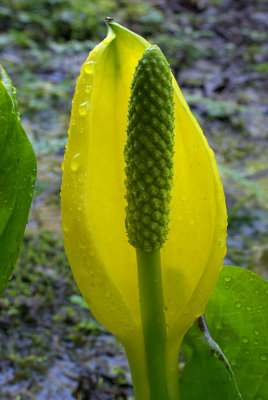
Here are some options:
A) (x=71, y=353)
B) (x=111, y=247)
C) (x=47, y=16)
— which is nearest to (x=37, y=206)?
(x=71, y=353)

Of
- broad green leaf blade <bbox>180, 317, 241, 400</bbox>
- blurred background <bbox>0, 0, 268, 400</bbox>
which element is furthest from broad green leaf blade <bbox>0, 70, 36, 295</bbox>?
blurred background <bbox>0, 0, 268, 400</bbox>

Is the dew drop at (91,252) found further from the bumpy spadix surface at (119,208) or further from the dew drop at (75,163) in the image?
the dew drop at (75,163)

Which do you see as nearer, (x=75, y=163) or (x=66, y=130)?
(x=75, y=163)

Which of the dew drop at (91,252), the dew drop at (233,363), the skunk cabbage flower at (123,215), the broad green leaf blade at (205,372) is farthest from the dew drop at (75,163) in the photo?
the dew drop at (233,363)

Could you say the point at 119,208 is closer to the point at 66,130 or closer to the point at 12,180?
the point at 12,180

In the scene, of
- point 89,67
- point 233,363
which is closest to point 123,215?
point 89,67

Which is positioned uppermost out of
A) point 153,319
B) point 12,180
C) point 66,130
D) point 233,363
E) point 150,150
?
point 150,150
